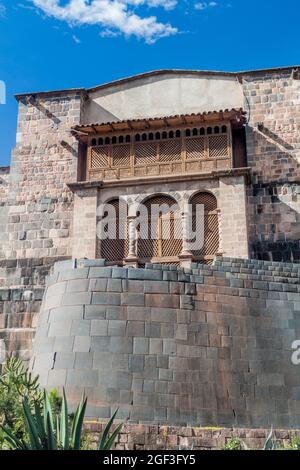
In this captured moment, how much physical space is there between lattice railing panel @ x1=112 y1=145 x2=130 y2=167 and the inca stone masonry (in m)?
0.04

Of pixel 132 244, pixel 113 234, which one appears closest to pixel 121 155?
pixel 113 234

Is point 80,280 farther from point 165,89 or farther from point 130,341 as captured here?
point 165,89

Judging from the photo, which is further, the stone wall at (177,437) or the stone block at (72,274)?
the stone block at (72,274)

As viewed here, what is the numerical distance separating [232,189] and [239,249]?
2.13 metres

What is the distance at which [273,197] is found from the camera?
2044 cm

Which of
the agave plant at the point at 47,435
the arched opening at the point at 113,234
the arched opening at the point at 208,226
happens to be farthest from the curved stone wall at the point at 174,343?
the arched opening at the point at 113,234

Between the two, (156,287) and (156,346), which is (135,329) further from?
(156,287)


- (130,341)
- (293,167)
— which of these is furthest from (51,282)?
(293,167)

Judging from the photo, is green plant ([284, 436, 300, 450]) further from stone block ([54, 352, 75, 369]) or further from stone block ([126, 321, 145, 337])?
stone block ([54, 352, 75, 369])

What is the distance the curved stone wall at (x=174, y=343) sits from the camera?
12.5 metres

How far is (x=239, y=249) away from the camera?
19500mm

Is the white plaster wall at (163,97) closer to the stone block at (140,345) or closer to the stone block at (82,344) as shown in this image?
the stone block at (140,345)

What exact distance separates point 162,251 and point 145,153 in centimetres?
375

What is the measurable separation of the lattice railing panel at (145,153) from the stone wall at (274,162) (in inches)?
134
